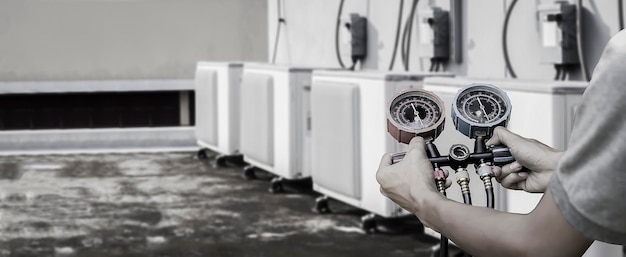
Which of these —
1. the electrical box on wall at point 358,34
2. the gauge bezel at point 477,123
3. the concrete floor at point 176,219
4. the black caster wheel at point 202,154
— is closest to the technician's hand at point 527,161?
the gauge bezel at point 477,123

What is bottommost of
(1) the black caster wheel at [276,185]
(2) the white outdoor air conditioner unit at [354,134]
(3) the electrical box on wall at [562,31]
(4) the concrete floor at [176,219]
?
(4) the concrete floor at [176,219]

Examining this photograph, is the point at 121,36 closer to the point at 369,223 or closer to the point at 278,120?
the point at 278,120

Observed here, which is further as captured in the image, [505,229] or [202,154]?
[202,154]

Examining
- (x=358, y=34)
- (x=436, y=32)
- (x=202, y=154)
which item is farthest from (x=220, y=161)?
(x=436, y=32)

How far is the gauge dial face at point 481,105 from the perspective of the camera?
1.03 metres

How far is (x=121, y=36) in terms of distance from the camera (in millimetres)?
7148

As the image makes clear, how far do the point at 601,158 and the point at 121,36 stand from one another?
6717 mm

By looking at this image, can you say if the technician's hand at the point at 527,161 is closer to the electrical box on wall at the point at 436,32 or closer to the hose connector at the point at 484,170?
the hose connector at the point at 484,170

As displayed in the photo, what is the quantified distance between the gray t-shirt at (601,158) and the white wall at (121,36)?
6.63 meters

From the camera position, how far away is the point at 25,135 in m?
6.71

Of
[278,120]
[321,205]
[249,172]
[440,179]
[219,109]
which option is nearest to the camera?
[440,179]

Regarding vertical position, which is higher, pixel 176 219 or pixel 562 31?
pixel 562 31

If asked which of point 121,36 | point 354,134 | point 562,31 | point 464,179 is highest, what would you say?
point 121,36

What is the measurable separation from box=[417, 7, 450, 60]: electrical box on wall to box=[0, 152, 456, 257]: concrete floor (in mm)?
719
